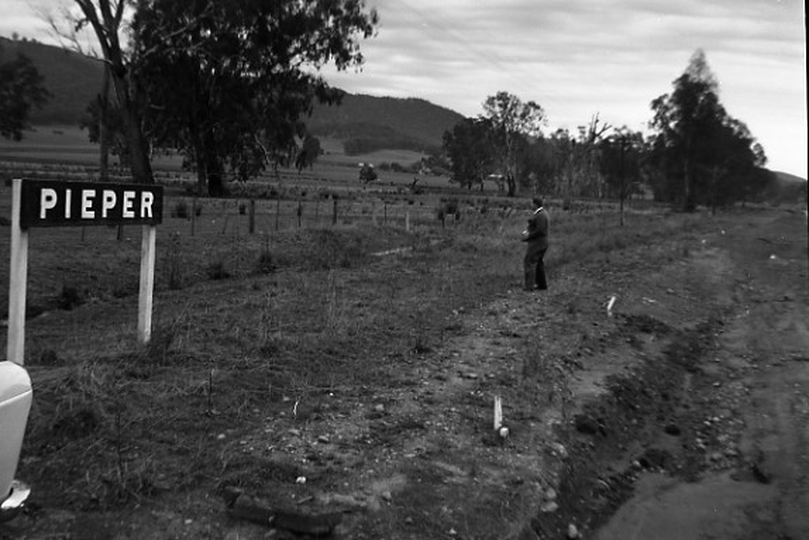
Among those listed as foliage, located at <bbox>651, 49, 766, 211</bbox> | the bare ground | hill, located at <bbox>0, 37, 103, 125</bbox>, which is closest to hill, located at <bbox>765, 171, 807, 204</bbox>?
the bare ground

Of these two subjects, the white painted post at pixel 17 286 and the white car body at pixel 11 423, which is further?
the white painted post at pixel 17 286

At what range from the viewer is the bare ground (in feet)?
14.7

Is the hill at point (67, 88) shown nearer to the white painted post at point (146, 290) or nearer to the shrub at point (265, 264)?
the shrub at point (265, 264)

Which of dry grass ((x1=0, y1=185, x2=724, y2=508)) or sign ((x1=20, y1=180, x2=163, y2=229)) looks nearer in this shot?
dry grass ((x1=0, y1=185, x2=724, y2=508))

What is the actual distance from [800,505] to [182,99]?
40.1m

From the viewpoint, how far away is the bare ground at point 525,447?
14.7 ft

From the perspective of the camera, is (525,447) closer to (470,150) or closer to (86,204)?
(86,204)

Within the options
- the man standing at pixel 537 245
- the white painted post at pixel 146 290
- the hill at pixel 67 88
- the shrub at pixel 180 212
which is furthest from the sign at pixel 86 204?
the hill at pixel 67 88

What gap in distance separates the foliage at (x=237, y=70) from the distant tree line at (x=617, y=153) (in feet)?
65.8

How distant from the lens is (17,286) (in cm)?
622

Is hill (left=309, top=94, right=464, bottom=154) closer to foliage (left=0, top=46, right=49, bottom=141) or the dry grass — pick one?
foliage (left=0, top=46, right=49, bottom=141)

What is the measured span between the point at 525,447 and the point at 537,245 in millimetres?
7905

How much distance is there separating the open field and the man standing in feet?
1.41

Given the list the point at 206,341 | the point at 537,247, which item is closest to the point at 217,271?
the point at 537,247
